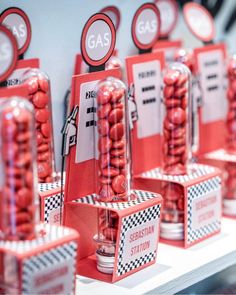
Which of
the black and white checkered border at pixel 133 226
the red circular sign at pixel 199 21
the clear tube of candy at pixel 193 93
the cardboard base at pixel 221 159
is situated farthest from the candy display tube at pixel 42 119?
the red circular sign at pixel 199 21

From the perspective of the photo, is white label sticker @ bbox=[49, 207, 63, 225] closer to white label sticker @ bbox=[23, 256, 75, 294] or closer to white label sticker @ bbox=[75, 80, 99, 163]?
white label sticker @ bbox=[75, 80, 99, 163]

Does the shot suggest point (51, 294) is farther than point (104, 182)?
No

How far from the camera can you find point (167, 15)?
2879mm

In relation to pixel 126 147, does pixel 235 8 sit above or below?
above

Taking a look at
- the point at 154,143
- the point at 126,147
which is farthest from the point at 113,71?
the point at 154,143

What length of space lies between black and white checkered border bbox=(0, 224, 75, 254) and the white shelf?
258 mm

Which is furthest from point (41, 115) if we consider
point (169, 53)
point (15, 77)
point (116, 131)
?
point (169, 53)

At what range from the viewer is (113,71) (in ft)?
7.23

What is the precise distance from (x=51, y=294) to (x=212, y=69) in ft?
4.50

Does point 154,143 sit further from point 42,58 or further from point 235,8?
point 235,8

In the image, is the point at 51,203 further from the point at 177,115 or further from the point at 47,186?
the point at 177,115

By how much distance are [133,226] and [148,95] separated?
23.2 inches

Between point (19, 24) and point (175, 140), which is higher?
point (19, 24)

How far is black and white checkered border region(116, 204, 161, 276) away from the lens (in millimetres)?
2037
